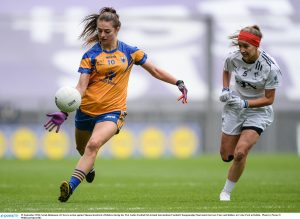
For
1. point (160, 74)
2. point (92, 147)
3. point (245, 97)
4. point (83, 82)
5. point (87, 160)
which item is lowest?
point (87, 160)

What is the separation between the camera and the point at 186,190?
44.3ft

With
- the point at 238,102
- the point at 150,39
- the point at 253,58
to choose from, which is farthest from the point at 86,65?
the point at 150,39

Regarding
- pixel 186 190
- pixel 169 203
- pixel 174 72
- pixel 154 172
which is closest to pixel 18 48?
pixel 174 72

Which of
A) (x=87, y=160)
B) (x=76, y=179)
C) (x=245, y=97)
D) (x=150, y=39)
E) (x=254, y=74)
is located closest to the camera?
(x=76, y=179)

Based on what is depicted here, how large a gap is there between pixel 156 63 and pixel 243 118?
698 inches

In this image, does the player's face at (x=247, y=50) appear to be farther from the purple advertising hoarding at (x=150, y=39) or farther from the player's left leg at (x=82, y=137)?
the purple advertising hoarding at (x=150, y=39)

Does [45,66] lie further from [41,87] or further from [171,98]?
[171,98]

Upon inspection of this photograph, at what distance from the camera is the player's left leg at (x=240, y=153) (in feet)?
36.6

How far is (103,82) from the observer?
36.6 feet

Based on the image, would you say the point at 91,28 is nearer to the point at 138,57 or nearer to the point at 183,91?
the point at 138,57

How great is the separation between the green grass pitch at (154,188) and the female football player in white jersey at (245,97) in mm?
680

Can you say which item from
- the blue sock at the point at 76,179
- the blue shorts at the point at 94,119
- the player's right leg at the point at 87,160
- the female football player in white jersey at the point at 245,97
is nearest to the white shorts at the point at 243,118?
the female football player in white jersey at the point at 245,97

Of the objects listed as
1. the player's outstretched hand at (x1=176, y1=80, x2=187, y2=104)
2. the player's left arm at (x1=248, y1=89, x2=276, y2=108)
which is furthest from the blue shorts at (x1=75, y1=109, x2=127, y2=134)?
the player's left arm at (x1=248, y1=89, x2=276, y2=108)

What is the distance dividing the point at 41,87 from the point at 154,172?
10.5 metres
